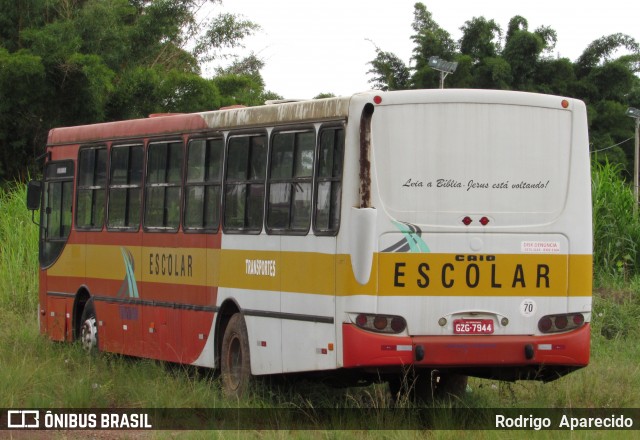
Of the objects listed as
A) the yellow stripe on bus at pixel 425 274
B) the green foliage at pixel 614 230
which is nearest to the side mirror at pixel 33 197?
the yellow stripe on bus at pixel 425 274

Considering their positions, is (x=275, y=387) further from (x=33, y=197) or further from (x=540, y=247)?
(x=33, y=197)

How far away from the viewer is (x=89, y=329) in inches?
617

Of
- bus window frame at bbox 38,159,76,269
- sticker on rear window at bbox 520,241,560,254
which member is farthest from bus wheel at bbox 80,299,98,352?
sticker on rear window at bbox 520,241,560,254

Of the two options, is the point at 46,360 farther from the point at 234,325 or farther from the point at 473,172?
the point at 473,172

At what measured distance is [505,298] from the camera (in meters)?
10.3

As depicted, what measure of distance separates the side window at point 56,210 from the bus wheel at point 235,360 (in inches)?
185

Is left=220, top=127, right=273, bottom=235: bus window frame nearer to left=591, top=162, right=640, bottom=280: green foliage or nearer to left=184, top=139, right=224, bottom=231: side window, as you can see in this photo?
left=184, top=139, right=224, bottom=231: side window

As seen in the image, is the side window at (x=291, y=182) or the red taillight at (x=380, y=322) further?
the side window at (x=291, y=182)

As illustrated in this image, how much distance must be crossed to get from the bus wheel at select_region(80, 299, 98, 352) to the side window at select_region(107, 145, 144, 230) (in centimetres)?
120

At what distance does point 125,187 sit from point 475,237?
570cm

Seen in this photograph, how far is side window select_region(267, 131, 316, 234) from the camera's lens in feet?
35.7

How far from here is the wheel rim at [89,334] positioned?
1555 cm

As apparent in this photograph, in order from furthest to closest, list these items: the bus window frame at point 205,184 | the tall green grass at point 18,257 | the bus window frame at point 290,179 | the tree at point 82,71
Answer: the tree at point 82,71, the tall green grass at point 18,257, the bus window frame at point 205,184, the bus window frame at point 290,179

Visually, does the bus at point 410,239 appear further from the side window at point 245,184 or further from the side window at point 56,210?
the side window at point 56,210
